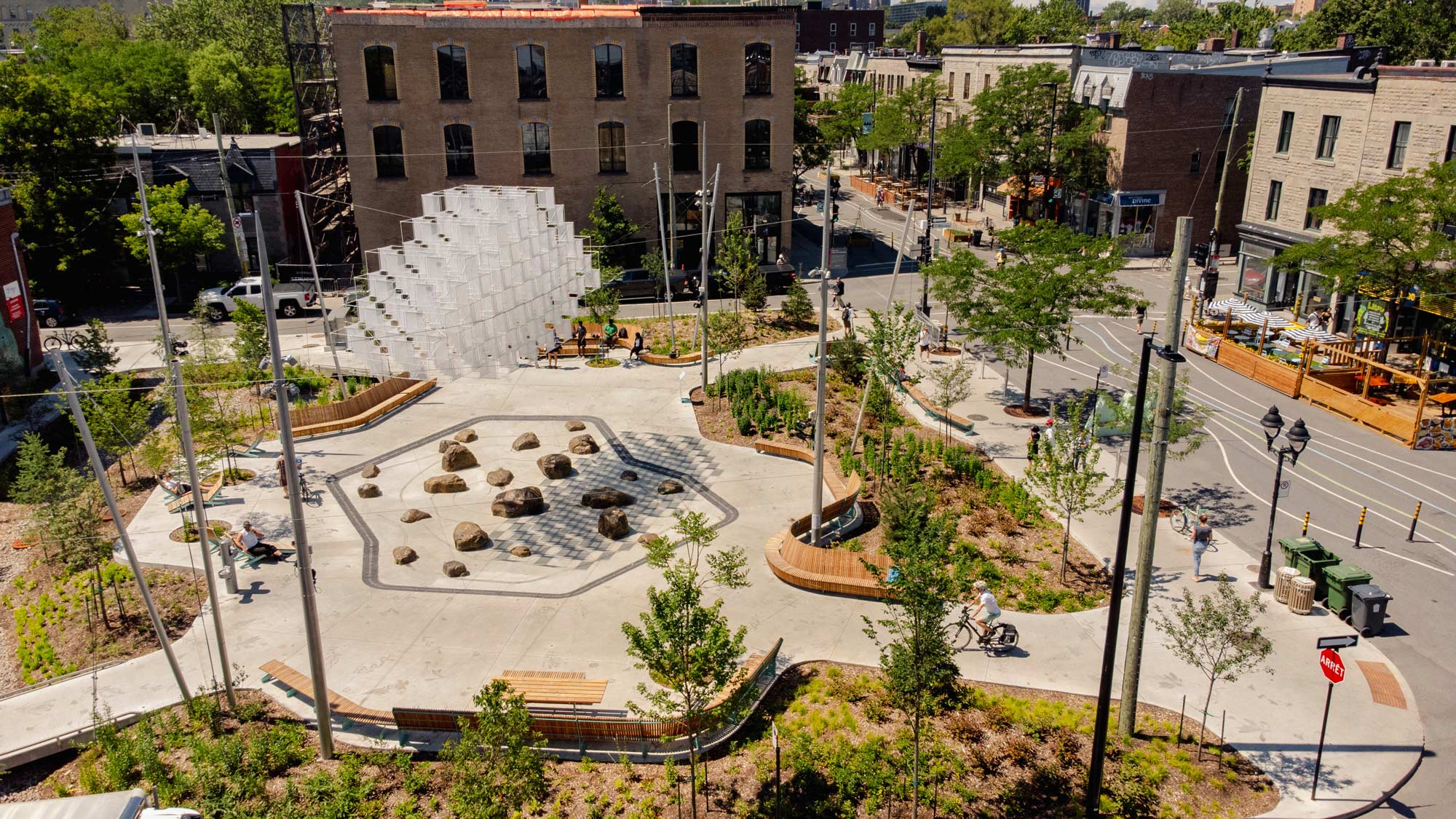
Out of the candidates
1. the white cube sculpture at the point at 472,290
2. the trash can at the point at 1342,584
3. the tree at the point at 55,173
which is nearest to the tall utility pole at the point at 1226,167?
the trash can at the point at 1342,584

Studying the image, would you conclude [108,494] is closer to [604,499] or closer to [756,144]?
[604,499]

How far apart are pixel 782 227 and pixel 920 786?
42188mm

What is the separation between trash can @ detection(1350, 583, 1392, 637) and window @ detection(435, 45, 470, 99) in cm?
4482

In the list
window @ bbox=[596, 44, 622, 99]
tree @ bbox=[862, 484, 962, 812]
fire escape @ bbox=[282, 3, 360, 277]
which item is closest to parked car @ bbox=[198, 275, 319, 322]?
fire escape @ bbox=[282, 3, 360, 277]

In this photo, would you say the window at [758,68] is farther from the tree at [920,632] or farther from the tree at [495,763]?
the tree at [495,763]

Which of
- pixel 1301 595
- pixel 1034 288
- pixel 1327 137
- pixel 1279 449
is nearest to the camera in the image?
pixel 1301 595

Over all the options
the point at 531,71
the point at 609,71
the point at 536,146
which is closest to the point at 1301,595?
the point at 609,71

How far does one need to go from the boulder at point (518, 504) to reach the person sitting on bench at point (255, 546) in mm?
5586

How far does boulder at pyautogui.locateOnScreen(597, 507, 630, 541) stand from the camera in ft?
86.4

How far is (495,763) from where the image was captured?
1576 cm

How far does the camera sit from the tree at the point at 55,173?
47562 mm

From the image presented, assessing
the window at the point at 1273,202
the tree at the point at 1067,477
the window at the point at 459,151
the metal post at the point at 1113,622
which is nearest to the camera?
the metal post at the point at 1113,622

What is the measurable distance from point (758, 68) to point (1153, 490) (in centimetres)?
4119

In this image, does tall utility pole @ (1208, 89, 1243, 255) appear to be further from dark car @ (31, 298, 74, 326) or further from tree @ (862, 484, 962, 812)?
dark car @ (31, 298, 74, 326)
